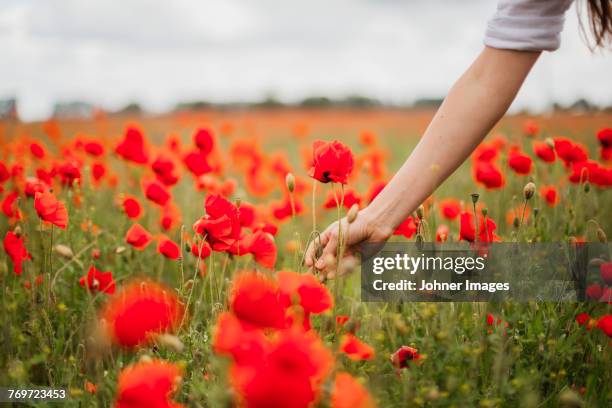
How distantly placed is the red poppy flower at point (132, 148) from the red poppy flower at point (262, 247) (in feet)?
4.46

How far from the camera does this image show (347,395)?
0.88 m

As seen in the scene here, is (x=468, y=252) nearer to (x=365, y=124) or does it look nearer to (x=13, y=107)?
(x=13, y=107)

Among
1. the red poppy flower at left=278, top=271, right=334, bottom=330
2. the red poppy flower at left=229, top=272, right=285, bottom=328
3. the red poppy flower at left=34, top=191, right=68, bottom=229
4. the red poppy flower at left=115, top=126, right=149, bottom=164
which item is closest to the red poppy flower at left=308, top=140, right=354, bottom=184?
the red poppy flower at left=278, top=271, right=334, bottom=330

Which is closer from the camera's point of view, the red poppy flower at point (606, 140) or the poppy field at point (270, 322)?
the poppy field at point (270, 322)

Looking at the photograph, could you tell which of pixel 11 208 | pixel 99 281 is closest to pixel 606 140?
pixel 99 281

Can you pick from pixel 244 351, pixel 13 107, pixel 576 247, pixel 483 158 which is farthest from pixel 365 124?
pixel 244 351

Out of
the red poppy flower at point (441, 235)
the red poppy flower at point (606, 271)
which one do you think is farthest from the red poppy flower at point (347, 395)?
the red poppy flower at point (606, 271)

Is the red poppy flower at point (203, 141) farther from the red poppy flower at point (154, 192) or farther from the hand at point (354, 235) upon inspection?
the hand at point (354, 235)

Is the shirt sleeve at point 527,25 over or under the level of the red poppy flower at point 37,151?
over

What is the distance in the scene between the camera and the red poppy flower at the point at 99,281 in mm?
1716

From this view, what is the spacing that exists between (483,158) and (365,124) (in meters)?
10.3

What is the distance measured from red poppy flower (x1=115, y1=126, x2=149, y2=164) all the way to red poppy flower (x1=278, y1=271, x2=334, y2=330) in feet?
6.00

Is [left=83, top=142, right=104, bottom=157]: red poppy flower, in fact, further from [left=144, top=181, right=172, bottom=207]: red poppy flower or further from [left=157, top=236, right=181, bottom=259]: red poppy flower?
[left=157, top=236, right=181, bottom=259]: red poppy flower

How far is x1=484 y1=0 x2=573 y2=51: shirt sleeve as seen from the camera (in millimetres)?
1362
